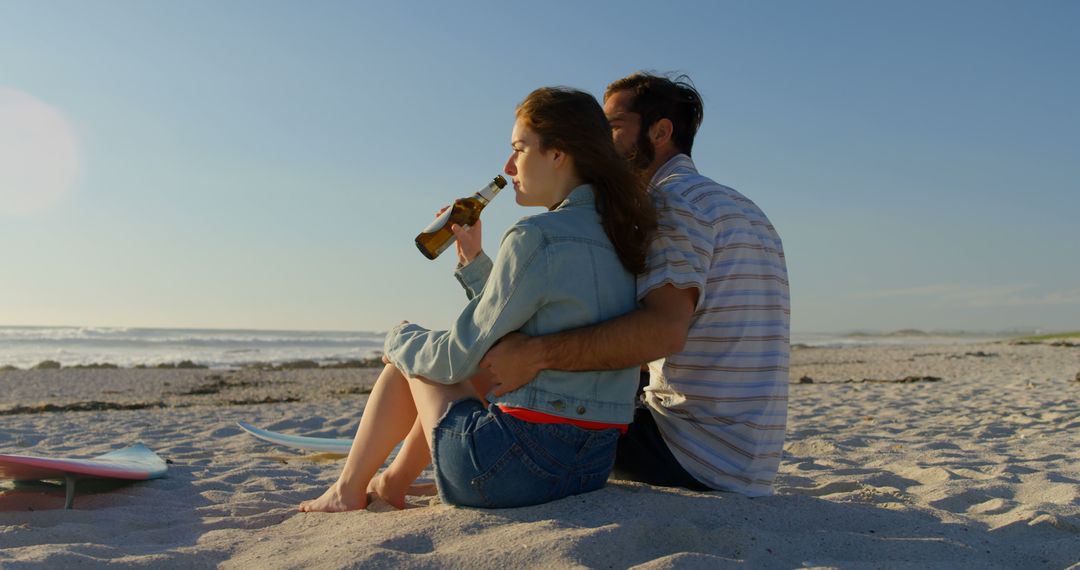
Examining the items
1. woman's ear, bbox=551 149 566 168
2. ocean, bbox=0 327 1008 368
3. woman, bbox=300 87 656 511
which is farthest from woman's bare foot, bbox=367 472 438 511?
ocean, bbox=0 327 1008 368

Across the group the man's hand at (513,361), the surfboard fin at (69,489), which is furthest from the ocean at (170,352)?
the man's hand at (513,361)

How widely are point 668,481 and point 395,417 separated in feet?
3.04

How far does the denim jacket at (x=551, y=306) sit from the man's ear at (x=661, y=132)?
0.78 meters

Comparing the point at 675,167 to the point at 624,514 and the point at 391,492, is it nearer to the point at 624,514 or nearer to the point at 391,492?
the point at 624,514

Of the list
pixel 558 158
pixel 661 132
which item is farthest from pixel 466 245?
pixel 661 132

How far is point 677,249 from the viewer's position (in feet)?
7.97

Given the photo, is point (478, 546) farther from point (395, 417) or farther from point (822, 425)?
point (822, 425)

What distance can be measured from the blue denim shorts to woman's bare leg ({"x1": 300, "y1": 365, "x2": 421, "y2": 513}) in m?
0.26

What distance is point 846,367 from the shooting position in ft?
49.4

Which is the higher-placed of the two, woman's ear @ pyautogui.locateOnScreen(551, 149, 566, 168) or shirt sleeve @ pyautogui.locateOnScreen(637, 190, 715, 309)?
woman's ear @ pyautogui.locateOnScreen(551, 149, 566, 168)

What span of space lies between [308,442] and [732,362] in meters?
3.10

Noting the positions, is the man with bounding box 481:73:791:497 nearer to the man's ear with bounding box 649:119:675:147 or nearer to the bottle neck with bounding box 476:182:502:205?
the man's ear with bounding box 649:119:675:147

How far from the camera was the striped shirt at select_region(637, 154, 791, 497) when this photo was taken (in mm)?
2684

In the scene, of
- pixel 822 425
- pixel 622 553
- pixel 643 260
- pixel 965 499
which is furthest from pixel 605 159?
pixel 822 425
